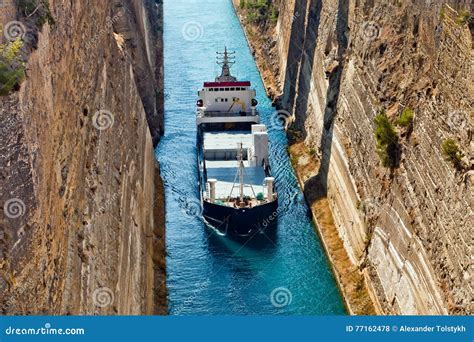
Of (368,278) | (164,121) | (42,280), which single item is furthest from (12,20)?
(164,121)

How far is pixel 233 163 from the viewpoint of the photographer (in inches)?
1822

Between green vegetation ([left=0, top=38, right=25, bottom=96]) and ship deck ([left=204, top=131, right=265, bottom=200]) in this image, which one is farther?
ship deck ([left=204, top=131, right=265, bottom=200])

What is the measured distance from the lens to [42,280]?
52.8 ft

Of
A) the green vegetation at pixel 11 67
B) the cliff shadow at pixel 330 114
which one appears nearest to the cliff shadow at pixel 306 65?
the cliff shadow at pixel 330 114

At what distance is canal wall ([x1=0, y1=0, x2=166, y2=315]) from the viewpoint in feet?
50.6

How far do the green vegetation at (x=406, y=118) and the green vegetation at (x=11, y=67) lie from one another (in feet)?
59.2

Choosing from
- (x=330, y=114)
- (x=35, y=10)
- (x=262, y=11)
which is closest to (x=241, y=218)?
(x=330, y=114)

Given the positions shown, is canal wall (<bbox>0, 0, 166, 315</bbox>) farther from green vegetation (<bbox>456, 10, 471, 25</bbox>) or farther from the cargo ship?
green vegetation (<bbox>456, 10, 471, 25</bbox>)

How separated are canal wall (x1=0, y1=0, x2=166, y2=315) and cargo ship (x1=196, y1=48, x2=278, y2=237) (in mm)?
4721

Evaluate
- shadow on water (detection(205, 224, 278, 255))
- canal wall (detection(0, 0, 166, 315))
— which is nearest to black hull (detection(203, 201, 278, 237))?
shadow on water (detection(205, 224, 278, 255))

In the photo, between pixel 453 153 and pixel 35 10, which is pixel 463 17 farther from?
pixel 35 10

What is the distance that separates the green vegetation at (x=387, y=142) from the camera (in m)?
32.2

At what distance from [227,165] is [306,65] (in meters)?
11.2

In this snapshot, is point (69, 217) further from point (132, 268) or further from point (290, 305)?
point (290, 305)
